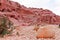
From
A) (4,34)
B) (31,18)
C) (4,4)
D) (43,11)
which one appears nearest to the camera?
(4,34)

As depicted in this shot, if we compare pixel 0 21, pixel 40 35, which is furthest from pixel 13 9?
pixel 40 35

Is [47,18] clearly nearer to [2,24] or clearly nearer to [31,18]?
[31,18]

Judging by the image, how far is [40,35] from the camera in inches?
442

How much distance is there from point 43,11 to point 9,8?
1355 cm

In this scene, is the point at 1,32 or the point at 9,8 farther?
the point at 9,8

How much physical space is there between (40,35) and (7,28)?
2952mm

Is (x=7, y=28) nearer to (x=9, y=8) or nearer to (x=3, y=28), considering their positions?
(x=3, y=28)

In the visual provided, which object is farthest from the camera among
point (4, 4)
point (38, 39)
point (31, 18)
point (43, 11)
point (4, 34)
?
point (43, 11)

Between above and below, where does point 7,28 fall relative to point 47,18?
above

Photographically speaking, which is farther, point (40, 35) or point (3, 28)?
point (3, 28)

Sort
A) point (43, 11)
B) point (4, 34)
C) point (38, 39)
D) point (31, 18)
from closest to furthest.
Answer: point (38, 39), point (4, 34), point (31, 18), point (43, 11)

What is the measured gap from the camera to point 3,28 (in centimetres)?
1335

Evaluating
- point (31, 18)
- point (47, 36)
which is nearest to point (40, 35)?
point (47, 36)

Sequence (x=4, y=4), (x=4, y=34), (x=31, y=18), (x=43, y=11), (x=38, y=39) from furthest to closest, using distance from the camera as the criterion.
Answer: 1. (x=43, y=11)
2. (x=31, y=18)
3. (x=4, y=4)
4. (x=4, y=34)
5. (x=38, y=39)
